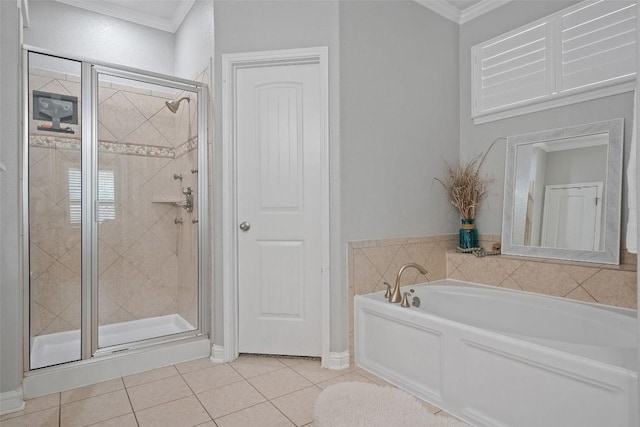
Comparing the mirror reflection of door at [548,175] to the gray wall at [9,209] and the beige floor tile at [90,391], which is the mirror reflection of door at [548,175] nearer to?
the beige floor tile at [90,391]

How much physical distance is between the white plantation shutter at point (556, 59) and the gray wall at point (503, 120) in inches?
2.5

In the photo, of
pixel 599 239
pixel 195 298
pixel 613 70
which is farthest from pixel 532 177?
pixel 195 298

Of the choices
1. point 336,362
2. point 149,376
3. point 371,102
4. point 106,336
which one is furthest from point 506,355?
point 106,336

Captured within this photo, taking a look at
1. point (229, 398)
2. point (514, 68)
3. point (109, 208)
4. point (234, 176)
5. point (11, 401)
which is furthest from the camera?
point (514, 68)

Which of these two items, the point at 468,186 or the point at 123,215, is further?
the point at 468,186

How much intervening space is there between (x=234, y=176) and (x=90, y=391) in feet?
5.01

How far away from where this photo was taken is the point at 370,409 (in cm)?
176

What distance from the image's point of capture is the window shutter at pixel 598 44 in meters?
2.22

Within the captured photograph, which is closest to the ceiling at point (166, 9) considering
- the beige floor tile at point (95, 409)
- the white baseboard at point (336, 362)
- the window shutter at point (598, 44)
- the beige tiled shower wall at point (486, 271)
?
the window shutter at point (598, 44)

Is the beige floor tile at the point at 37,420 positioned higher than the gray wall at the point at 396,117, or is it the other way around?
the gray wall at the point at 396,117

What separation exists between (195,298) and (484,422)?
196 centimetres

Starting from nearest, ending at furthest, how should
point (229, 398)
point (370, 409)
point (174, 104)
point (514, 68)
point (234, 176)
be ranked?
1. point (370, 409)
2. point (229, 398)
3. point (234, 176)
4. point (174, 104)
5. point (514, 68)

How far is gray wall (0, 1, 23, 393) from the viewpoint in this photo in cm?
188

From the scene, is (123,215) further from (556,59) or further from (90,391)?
(556,59)
